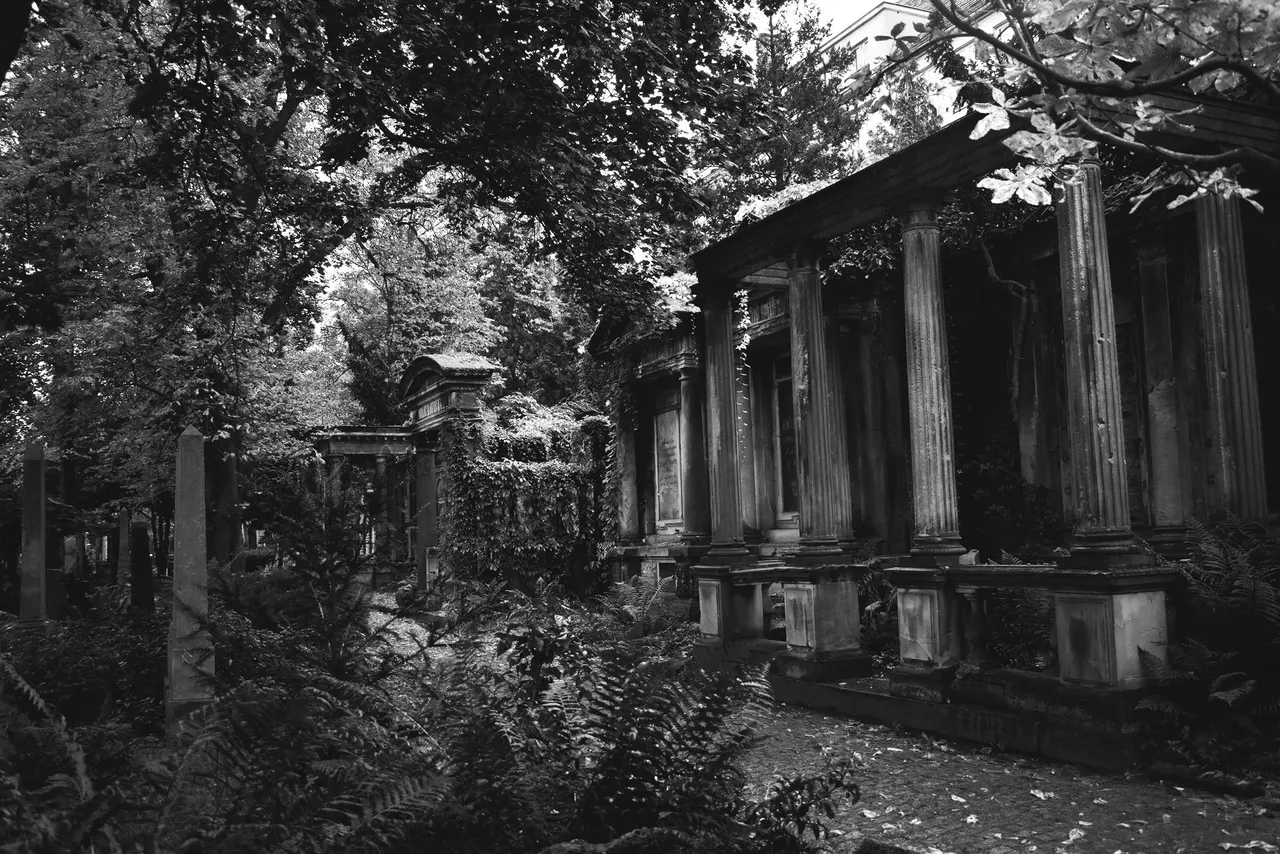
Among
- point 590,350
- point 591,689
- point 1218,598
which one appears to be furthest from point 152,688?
point 590,350

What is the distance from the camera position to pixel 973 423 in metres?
11.9

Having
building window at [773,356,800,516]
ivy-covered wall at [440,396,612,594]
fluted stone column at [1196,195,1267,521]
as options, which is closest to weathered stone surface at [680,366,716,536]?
building window at [773,356,800,516]

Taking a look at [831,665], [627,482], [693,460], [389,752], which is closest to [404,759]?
[389,752]

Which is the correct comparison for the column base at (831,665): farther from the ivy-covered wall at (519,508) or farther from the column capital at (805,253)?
the ivy-covered wall at (519,508)

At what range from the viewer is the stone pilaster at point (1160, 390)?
9.70 meters

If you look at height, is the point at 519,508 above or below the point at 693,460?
below

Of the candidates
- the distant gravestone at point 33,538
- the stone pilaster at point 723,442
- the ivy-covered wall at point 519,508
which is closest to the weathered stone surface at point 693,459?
the stone pilaster at point 723,442

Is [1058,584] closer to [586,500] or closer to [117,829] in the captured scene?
[117,829]

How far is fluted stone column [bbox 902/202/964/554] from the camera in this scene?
8812 mm

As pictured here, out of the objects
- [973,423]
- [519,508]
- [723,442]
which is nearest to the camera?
[723,442]

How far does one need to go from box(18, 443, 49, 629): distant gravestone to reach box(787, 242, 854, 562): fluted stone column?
7.96 metres

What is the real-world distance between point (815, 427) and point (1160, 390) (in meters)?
3.41

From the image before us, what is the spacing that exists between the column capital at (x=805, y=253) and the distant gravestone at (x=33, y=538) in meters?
8.37

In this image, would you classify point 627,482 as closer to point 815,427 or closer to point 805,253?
point 815,427
